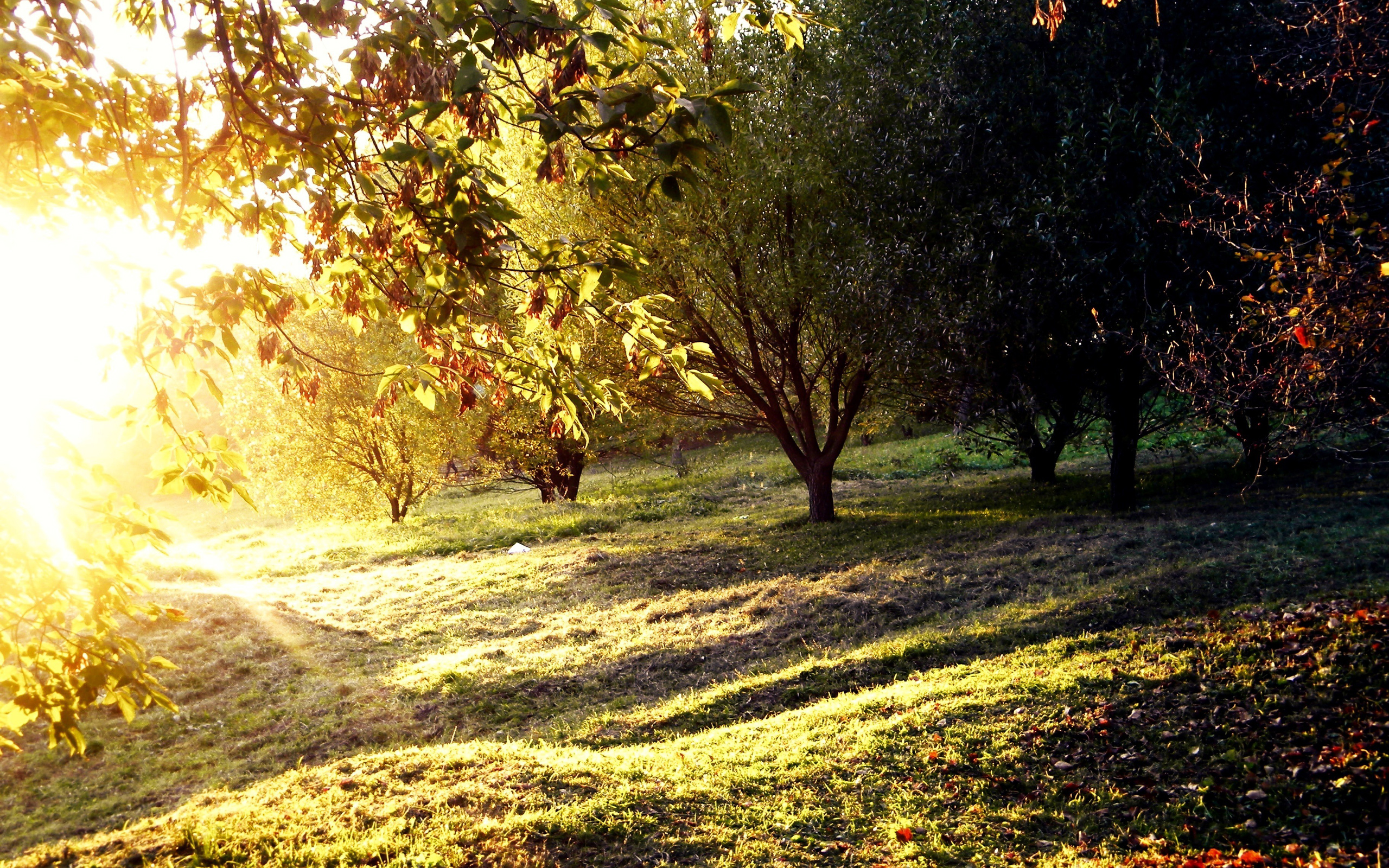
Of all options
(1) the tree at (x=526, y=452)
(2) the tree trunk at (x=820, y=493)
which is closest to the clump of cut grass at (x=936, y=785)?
(2) the tree trunk at (x=820, y=493)

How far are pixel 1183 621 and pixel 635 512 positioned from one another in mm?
14478

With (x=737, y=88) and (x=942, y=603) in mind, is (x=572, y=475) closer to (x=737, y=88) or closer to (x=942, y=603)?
(x=942, y=603)

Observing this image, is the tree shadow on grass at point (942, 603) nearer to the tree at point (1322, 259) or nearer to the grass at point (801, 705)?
the grass at point (801, 705)

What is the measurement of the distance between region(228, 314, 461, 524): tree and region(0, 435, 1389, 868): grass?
8181 millimetres

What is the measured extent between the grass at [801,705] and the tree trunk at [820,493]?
0.82 metres

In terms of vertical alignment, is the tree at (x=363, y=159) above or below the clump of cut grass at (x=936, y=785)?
above

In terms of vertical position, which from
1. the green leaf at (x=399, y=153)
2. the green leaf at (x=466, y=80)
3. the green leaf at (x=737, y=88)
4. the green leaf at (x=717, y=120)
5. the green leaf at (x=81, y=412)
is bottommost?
the green leaf at (x=81, y=412)

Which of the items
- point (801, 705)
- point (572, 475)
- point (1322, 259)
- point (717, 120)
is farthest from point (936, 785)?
point (572, 475)

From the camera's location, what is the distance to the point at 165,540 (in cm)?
435

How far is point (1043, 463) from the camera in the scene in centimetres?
1866

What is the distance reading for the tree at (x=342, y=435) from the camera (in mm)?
23797

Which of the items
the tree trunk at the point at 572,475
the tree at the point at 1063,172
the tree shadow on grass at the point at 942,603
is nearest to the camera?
the tree shadow on grass at the point at 942,603

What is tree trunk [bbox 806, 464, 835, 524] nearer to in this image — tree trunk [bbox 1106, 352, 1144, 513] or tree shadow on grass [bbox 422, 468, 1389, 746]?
tree shadow on grass [bbox 422, 468, 1389, 746]

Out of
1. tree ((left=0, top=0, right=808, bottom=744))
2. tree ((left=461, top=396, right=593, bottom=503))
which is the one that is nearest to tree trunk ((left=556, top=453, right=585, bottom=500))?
tree ((left=461, top=396, right=593, bottom=503))
